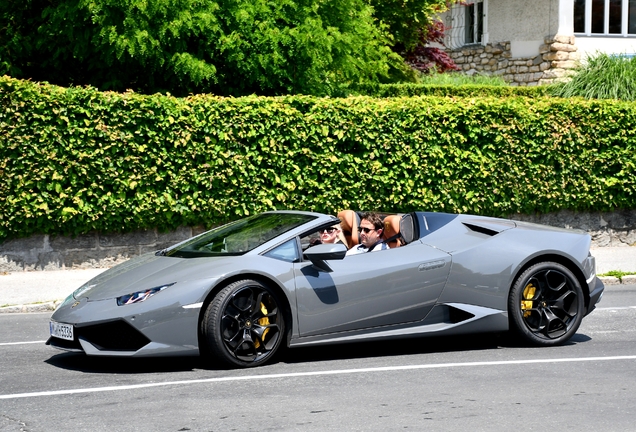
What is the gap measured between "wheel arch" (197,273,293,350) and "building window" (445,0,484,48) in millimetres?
25398

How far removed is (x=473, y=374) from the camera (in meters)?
7.02

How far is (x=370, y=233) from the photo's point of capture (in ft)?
27.4

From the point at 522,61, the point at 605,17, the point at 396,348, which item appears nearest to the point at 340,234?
the point at 396,348

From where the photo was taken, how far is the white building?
91.4ft

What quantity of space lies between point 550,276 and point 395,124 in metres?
7.15

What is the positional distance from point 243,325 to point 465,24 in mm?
27302

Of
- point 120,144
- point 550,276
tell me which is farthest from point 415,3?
point 550,276

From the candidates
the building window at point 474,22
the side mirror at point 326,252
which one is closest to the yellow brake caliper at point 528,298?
the side mirror at point 326,252

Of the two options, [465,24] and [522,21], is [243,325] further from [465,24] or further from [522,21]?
[465,24]

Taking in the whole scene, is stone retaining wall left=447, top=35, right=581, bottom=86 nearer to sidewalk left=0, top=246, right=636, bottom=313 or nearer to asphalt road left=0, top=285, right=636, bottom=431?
sidewalk left=0, top=246, right=636, bottom=313

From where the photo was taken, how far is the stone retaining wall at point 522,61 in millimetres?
27734

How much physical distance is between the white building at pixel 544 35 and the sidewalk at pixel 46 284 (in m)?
13.5

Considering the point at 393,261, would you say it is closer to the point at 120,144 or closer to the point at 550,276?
the point at 550,276

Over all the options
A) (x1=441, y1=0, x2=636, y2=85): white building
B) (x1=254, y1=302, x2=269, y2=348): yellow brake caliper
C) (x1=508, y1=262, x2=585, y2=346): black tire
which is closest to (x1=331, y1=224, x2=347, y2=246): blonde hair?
(x1=254, y1=302, x2=269, y2=348): yellow brake caliper
